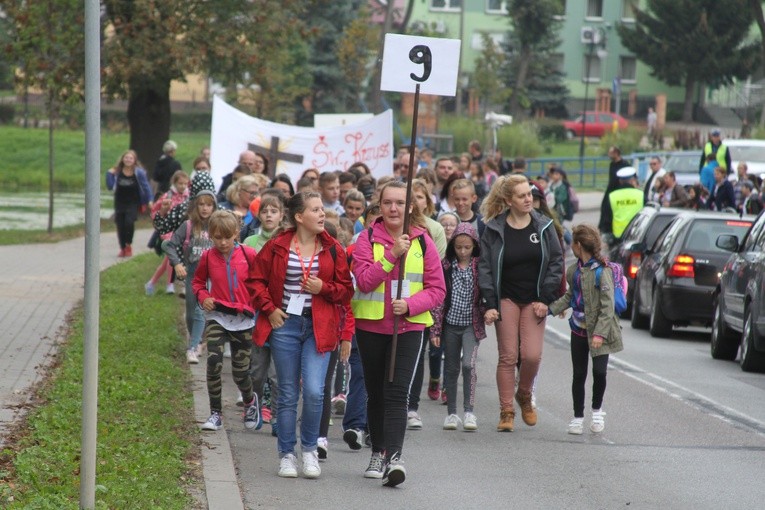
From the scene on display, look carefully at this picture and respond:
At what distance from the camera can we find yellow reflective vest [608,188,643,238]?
Answer: 23984 mm

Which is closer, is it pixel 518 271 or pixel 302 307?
pixel 302 307

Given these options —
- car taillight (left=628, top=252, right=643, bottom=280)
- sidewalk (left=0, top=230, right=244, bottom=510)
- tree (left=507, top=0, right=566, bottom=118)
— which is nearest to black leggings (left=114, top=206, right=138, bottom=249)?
sidewalk (left=0, top=230, right=244, bottom=510)

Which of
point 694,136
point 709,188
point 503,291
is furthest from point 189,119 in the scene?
point 503,291

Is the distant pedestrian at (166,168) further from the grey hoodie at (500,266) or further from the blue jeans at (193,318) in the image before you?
the grey hoodie at (500,266)

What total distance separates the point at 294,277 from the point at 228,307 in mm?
1854

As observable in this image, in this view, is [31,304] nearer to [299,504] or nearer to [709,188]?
[299,504]

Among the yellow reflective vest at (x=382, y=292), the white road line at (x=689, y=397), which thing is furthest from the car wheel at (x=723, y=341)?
the yellow reflective vest at (x=382, y=292)

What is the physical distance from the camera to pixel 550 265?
33.4ft

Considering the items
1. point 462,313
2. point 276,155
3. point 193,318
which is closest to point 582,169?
point 276,155

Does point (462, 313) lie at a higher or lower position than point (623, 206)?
higher

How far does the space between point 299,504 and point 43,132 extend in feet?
183

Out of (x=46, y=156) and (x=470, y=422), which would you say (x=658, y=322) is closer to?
(x=470, y=422)

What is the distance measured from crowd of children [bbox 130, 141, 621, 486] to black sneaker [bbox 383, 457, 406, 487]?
0.01 metres

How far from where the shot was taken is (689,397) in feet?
40.6
